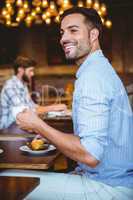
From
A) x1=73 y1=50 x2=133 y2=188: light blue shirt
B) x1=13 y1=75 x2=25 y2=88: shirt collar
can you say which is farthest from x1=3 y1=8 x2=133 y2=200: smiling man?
x1=13 y1=75 x2=25 y2=88: shirt collar

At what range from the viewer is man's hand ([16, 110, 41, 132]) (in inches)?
72.5

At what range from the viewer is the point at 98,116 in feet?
5.56

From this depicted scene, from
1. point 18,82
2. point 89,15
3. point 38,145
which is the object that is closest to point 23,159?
point 38,145

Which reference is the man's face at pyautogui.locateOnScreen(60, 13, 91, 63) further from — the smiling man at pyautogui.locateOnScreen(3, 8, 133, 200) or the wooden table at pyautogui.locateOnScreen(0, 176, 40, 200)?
the wooden table at pyautogui.locateOnScreen(0, 176, 40, 200)

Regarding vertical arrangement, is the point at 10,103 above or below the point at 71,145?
below

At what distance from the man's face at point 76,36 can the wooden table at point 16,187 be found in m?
0.65

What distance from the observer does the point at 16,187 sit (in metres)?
1.72

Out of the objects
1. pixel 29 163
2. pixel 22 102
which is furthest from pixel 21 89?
pixel 29 163

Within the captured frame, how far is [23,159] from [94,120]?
2.36 feet

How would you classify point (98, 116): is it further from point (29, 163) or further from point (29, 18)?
point (29, 18)

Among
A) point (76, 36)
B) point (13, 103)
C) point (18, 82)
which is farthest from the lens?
point (18, 82)

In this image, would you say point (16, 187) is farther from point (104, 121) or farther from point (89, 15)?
point (89, 15)

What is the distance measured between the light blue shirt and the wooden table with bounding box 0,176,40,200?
0.97ft

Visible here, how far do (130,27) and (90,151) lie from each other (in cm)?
967
